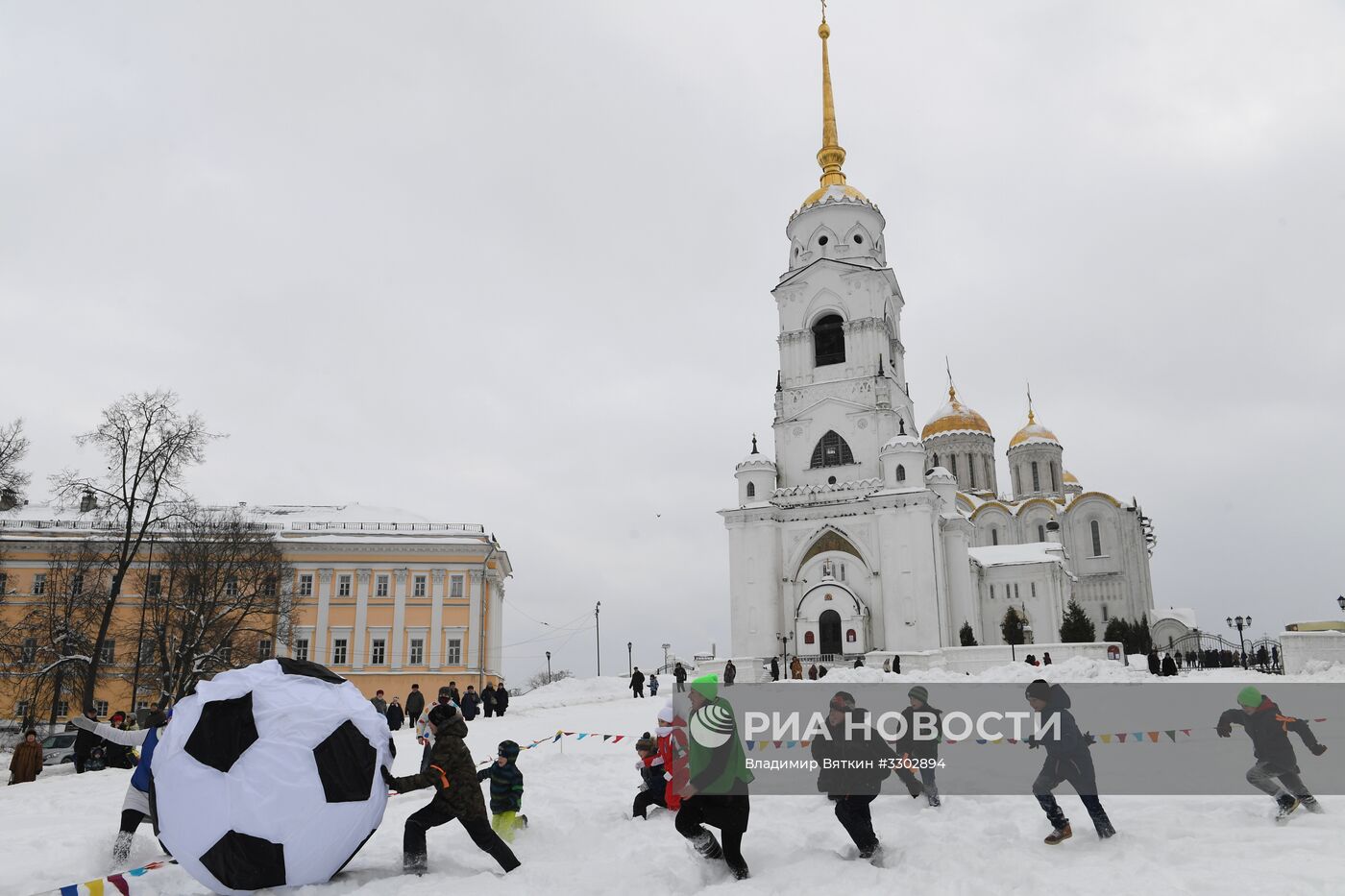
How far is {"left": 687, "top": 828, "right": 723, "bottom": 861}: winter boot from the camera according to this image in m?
7.84

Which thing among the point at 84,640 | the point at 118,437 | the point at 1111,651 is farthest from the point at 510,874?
the point at 1111,651

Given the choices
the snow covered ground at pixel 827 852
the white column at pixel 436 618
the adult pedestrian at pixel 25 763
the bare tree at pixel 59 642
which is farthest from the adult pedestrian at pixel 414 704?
the white column at pixel 436 618

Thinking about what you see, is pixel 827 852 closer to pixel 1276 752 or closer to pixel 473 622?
pixel 1276 752

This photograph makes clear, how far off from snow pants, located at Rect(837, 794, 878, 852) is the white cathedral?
→ 128ft

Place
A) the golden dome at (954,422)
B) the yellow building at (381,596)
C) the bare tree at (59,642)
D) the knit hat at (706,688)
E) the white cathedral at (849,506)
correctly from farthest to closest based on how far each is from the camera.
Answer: the golden dome at (954,422) → the yellow building at (381,596) → the white cathedral at (849,506) → the bare tree at (59,642) → the knit hat at (706,688)

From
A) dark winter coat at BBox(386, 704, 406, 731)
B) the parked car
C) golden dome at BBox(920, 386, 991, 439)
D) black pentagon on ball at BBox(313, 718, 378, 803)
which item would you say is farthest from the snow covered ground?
golden dome at BBox(920, 386, 991, 439)

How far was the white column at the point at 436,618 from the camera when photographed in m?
49.3

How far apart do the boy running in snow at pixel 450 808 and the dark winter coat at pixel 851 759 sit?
9.03ft

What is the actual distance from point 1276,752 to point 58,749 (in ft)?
96.0

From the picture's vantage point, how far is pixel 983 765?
10.5m

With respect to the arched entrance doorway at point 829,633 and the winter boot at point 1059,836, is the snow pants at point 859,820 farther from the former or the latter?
the arched entrance doorway at point 829,633

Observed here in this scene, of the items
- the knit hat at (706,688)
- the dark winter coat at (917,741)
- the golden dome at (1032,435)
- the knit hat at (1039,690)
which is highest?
the golden dome at (1032,435)

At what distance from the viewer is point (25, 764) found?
1667 centimetres

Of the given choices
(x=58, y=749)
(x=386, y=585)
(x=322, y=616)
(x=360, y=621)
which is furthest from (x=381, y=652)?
(x=58, y=749)
